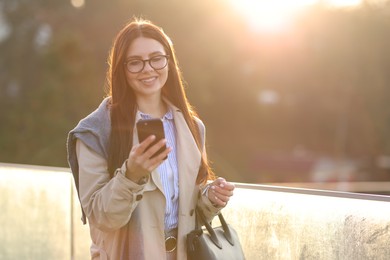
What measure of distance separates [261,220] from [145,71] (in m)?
0.98

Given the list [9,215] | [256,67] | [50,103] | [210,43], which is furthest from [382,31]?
[9,215]

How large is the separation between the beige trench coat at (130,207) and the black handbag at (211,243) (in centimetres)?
4

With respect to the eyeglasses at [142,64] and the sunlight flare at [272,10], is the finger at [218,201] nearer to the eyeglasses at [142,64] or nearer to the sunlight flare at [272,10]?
the eyeglasses at [142,64]

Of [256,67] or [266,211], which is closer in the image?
[266,211]

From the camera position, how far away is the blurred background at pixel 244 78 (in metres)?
28.5

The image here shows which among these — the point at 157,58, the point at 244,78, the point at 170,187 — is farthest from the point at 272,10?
the point at 170,187

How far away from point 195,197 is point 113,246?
402mm

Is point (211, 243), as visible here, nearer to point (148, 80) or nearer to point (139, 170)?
point (139, 170)

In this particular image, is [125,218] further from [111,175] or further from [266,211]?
[266,211]

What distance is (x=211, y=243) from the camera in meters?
3.07

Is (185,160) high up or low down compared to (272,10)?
down

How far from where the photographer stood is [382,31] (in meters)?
36.6

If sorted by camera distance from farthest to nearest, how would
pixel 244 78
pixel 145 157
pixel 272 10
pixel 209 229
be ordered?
pixel 272 10 → pixel 244 78 → pixel 209 229 → pixel 145 157

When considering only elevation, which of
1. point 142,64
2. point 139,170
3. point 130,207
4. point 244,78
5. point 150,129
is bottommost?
point 130,207
